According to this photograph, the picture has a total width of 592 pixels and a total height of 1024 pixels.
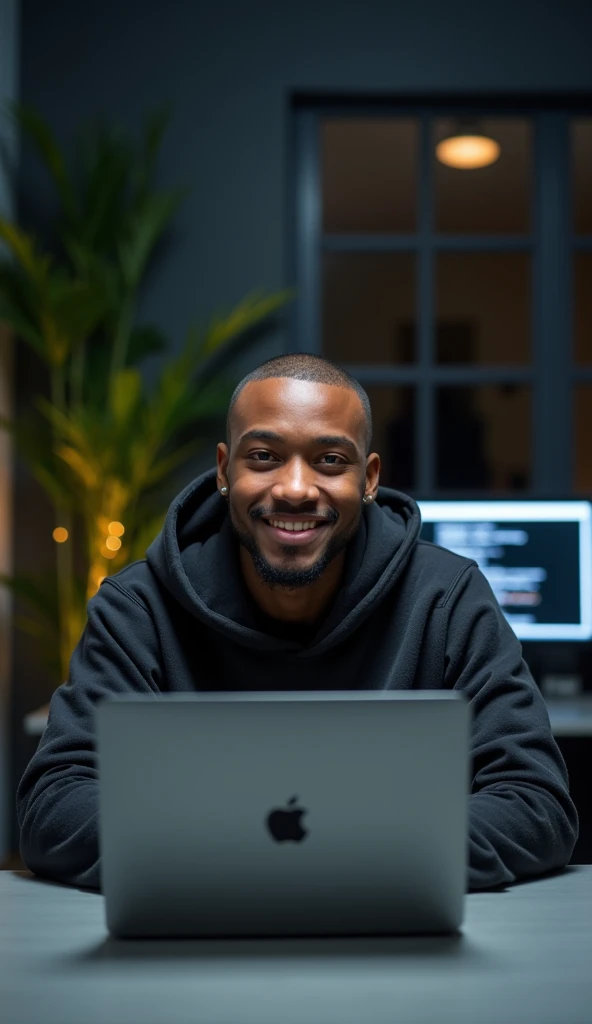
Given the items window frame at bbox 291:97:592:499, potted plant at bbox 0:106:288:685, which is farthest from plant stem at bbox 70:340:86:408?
window frame at bbox 291:97:592:499

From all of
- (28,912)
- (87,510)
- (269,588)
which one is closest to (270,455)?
(269,588)

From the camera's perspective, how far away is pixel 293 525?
4.63 feet

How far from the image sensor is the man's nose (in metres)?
1.39

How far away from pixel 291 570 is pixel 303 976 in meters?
0.71

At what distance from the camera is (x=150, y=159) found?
9.99ft

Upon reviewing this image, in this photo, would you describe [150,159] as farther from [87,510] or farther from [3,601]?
[3,601]

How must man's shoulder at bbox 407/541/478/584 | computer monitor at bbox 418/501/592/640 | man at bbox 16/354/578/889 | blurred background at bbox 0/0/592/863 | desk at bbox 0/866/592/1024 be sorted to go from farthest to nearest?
blurred background at bbox 0/0/592/863 < computer monitor at bbox 418/501/592/640 < man's shoulder at bbox 407/541/478/584 < man at bbox 16/354/578/889 < desk at bbox 0/866/592/1024

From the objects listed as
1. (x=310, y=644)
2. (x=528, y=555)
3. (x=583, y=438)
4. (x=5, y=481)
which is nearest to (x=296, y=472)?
(x=310, y=644)

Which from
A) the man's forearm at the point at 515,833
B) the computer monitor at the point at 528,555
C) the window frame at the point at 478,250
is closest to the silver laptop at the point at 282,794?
the man's forearm at the point at 515,833

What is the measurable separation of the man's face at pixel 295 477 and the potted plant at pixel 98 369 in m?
1.37

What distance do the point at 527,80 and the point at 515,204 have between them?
1.18ft

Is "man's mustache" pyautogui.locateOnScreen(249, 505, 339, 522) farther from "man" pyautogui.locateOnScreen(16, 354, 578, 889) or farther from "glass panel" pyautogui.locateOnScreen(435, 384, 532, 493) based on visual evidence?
"glass panel" pyautogui.locateOnScreen(435, 384, 532, 493)

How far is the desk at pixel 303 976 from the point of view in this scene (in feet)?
2.28

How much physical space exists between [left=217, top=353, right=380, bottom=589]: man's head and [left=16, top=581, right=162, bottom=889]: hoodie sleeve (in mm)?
195
